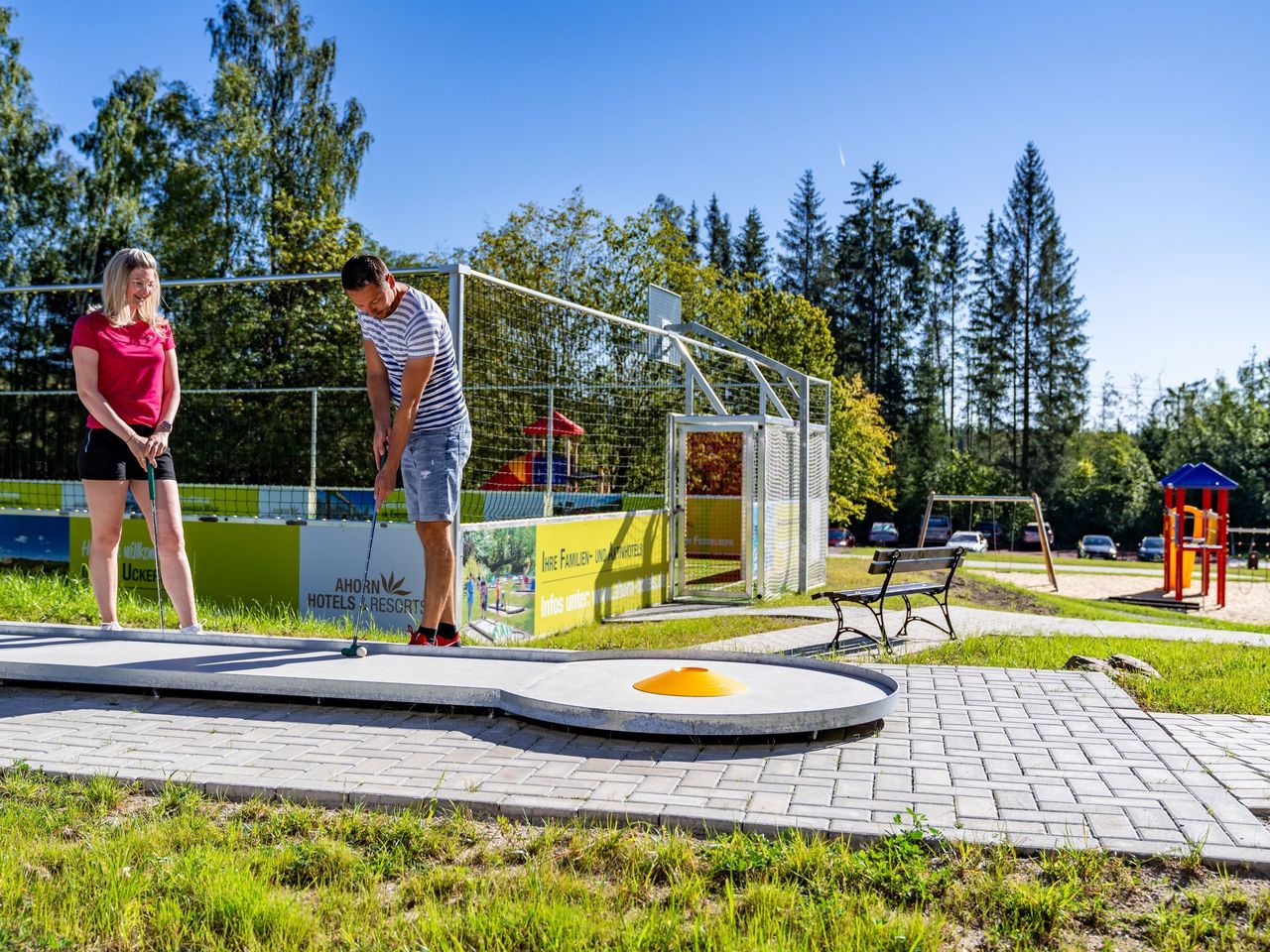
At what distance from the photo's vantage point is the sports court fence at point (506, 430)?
12.4 m

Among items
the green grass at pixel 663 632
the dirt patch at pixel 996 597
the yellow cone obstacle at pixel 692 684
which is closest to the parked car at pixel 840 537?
the dirt patch at pixel 996 597

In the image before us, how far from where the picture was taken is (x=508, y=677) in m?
5.17

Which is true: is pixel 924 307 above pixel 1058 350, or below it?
above

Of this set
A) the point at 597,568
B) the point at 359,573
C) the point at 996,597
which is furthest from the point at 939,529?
the point at 359,573

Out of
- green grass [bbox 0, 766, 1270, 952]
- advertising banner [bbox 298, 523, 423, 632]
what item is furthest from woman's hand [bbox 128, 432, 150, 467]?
advertising banner [bbox 298, 523, 423, 632]

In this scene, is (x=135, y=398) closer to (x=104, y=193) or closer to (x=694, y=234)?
(x=104, y=193)

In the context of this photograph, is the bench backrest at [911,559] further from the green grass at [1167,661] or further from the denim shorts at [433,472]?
the denim shorts at [433,472]

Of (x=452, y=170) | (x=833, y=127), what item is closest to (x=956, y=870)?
(x=452, y=170)

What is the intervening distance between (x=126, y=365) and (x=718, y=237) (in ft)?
192

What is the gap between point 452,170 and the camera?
31.5 metres

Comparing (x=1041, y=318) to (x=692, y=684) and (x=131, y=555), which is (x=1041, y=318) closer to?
(x=131, y=555)

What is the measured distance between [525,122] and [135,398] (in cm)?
2749

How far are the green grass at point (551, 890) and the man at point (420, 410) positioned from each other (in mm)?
2593

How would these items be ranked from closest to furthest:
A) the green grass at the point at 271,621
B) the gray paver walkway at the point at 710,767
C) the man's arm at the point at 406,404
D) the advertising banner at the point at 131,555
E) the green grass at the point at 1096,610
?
the gray paver walkway at the point at 710,767, the man's arm at the point at 406,404, the green grass at the point at 271,621, the advertising banner at the point at 131,555, the green grass at the point at 1096,610
